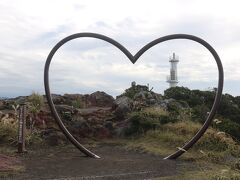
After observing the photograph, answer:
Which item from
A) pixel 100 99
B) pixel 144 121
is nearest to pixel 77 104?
pixel 100 99

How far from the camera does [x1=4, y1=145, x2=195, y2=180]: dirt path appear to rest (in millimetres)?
8188

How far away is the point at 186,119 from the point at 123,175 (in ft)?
21.7

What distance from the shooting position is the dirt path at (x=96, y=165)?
26.9 ft

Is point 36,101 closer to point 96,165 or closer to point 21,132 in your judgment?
point 21,132

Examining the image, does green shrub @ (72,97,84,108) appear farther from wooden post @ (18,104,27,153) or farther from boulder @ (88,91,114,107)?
wooden post @ (18,104,27,153)

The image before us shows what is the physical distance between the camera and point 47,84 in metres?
10.6

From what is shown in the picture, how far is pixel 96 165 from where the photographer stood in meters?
9.35

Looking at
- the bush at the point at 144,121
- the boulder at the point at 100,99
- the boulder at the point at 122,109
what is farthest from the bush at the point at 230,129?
the boulder at the point at 100,99

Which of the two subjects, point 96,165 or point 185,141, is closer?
point 96,165

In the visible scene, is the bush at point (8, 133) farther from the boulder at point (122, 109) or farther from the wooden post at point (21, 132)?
the boulder at point (122, 109)

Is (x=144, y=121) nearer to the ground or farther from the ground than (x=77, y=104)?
nearer to the ground

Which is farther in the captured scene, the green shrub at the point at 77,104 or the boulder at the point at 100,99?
the boulder at the point at 100,99

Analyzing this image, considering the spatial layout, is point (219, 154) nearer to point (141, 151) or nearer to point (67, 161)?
point (141, 151)

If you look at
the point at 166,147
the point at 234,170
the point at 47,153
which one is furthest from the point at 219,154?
the point at 47,153
